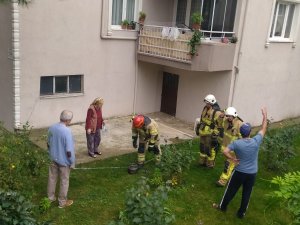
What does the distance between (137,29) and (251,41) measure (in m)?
4.03

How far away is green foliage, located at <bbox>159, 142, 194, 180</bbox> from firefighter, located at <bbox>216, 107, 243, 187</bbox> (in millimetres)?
862

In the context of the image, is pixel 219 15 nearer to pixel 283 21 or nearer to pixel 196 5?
pixel 196 5

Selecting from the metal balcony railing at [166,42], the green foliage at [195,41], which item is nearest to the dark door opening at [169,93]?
the metal balcony railing at [166,42]

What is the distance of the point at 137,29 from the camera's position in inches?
538

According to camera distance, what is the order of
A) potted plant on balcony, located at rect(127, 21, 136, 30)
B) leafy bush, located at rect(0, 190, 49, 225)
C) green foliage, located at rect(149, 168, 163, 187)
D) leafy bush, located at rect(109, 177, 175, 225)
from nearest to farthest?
leafy bush, located at rect(0, 190, 49, 225) → leafy bush, located at rect(109, 177, 175, 225) → green foliage, located at rect(149, 168, 163, 187) → potted plant on balcony, located at rect(127, 21, 136, 30)

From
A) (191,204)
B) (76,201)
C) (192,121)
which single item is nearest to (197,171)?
(191,204)

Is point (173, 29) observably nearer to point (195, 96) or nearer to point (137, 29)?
point (137, 29)

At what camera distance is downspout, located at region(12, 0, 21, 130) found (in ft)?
35.3

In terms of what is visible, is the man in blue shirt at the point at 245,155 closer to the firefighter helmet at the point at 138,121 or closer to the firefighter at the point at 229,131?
the firefighter at the point at 229,131

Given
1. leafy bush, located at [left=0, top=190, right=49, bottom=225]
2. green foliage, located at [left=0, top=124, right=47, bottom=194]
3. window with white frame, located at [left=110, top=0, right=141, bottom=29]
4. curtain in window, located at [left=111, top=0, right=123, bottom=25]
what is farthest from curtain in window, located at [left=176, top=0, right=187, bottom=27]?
leafy bush, located at [left=0, top=190, right=49, bottom=225]

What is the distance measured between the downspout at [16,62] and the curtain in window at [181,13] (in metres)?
6.11

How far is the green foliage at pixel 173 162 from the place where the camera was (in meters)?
8.11

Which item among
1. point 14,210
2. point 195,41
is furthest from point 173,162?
point 195,41

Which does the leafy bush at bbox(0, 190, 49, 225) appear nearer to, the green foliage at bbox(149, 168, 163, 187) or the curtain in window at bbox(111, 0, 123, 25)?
the green foliage at bbox(149, 168, 163, 187)
